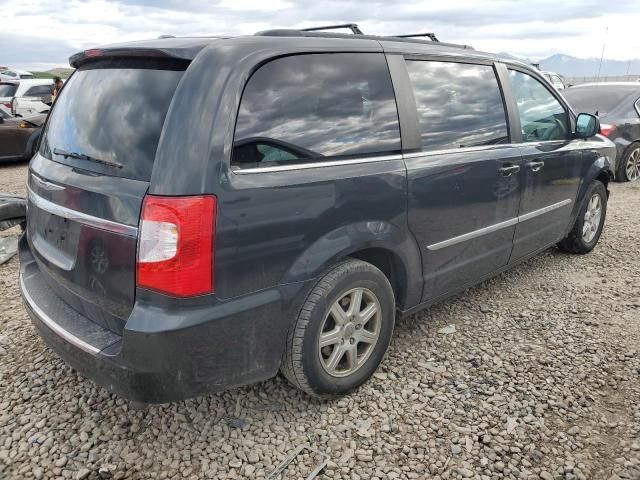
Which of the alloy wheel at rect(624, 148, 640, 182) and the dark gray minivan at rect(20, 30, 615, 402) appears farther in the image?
the alloy wheel at rect(624, 148, 640, 182)

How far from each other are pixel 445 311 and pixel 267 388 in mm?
1507

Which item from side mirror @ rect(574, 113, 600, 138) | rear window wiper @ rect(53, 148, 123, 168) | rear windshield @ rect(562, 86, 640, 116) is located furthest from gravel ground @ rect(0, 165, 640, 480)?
rear windshield @ rect(562, 86, 640, 116)

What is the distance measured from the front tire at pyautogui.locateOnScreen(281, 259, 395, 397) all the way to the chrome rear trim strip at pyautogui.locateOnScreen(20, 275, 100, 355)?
0.84 meters

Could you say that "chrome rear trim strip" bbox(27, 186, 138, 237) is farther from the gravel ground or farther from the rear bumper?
the gravel ground

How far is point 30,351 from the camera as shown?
3033 millimetres

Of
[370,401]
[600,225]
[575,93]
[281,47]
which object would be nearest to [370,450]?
[370,401]

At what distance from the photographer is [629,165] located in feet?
26.3

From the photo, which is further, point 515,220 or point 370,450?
point 515,220

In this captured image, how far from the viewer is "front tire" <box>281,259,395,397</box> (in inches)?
89.9

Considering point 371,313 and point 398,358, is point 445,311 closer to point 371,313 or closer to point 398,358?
point 398,358

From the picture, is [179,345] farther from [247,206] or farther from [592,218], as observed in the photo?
[592,218]

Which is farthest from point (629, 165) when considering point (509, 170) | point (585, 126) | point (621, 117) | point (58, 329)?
point (58, 329)

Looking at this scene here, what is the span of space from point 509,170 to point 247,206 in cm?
203

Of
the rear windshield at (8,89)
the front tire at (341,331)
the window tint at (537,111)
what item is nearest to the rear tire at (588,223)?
the window tint at (537,111)
